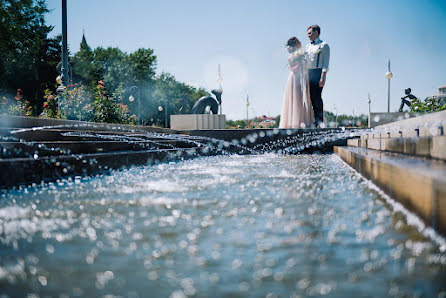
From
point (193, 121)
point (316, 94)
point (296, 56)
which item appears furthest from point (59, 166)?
point (193, 121)

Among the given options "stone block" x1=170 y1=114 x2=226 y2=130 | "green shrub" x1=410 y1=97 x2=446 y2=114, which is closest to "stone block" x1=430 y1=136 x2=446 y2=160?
"stone block" x1=170 y1=114 x2=226 y2=130

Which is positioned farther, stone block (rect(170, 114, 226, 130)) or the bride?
stone block (rect(170, 114, 226, 130))

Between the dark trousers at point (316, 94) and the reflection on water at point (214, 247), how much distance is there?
45.0 ft

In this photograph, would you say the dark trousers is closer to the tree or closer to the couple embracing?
the couple embracing

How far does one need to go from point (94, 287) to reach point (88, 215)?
1646 mm

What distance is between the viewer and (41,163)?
5723mm

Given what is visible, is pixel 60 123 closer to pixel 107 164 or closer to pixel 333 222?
pixel 107 164

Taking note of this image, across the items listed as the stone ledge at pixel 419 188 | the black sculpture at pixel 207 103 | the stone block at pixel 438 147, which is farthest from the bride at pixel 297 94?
the stone ledge at pixel 419 188

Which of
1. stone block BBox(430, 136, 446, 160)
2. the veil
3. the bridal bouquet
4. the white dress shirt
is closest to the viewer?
stone block BBox(430, 136, 446, 160)

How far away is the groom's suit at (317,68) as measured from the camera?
17.2m

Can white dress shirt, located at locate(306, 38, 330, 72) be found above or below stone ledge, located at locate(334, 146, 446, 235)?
above

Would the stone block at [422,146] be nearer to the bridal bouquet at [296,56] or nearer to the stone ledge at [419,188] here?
the stone ledge at [419,188]

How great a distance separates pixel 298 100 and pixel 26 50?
3302cm

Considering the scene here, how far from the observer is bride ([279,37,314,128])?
17469 millimetres
